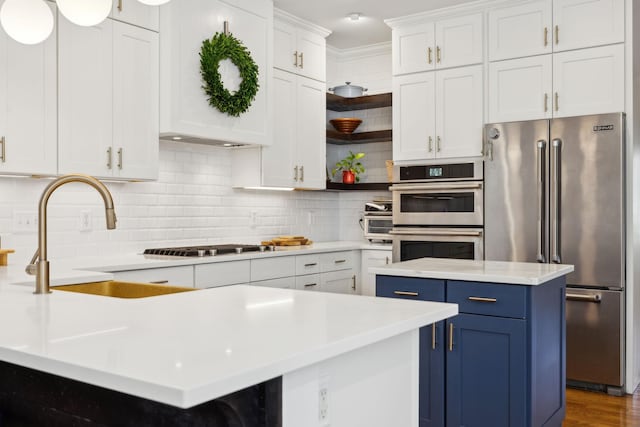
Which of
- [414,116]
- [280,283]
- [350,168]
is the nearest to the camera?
[280,283]

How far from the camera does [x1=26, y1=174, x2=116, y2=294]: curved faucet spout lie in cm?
182

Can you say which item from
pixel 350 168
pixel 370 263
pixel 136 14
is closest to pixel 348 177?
pixel 350 168

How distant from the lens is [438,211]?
4848 millimetres

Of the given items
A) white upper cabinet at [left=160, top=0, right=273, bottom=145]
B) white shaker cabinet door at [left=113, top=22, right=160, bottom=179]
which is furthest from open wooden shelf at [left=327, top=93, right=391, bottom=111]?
white shaker cabinet door at [left=113, top=22, right=160, bottom=179]

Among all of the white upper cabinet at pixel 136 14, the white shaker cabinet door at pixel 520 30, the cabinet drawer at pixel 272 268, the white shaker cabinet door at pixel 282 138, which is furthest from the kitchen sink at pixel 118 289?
the white shaker cabinet door at pixel 520 30

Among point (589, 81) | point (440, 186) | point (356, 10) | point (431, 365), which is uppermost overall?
point (356, 10)

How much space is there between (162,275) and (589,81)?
314 cm

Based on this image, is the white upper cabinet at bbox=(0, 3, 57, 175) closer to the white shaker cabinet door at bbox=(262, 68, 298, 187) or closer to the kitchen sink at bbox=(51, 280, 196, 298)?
the kitchen sink at bbox=(51, 280, 196, 298)

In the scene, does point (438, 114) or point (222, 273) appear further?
point (438, 114)

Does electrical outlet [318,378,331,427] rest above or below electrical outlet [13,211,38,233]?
below

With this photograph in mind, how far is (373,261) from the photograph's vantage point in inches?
211

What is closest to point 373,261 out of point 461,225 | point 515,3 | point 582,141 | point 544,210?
point 461,225

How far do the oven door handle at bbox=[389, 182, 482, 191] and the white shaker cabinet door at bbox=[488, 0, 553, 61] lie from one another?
976mm

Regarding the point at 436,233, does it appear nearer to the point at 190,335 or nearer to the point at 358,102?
the point at 358,102
